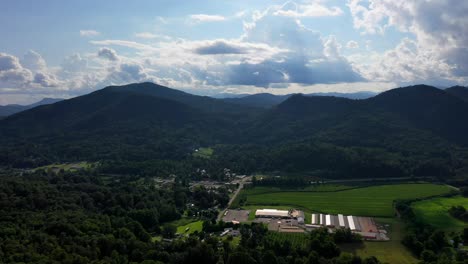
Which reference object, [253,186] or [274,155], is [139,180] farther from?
[274,155]

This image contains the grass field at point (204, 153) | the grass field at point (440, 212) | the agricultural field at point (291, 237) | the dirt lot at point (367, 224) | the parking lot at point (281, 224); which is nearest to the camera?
the agricultural field at point (291, 237)

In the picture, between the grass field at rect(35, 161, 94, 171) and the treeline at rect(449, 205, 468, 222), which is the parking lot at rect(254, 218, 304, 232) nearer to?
the treeline at rect(449, 205, 468, 222)

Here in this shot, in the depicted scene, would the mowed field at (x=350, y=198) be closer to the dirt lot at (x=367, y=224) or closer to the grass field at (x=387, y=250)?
the dirt lot at (x=367, y=224)

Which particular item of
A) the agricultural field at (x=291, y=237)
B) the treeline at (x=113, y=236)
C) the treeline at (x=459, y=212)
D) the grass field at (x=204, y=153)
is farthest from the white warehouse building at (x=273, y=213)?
the grass field at (x=204, y=153)

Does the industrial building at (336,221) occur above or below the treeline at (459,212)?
below

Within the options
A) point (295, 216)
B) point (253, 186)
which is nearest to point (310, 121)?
point (253, 186)

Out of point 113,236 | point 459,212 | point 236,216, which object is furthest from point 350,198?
point 113,236
